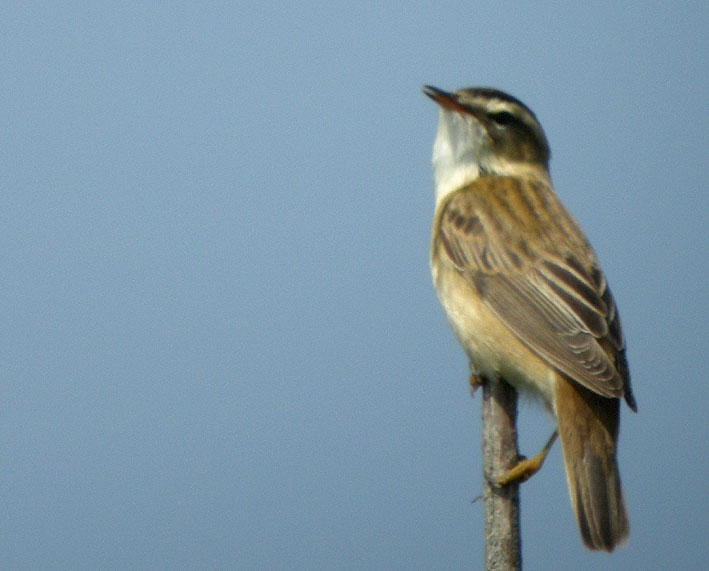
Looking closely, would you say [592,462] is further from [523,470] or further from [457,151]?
[457,151]

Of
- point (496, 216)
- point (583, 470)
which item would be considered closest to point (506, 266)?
point (496, 216)

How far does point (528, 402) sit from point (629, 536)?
2.44 ft

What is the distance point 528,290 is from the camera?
4590 millimetres

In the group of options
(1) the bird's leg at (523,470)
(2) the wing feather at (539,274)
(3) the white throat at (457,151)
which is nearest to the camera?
(1) the bird's leg at (523,470)

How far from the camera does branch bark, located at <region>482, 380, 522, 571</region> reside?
357 cm

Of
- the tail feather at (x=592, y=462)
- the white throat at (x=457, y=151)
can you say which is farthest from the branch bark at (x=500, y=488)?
the white throat at (x=457, y=151)

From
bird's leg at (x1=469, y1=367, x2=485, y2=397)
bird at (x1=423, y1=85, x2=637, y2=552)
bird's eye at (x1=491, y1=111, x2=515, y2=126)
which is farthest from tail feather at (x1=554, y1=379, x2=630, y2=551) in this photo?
bird's eye at (x1=491, y1=111, x2=515, y2=126)

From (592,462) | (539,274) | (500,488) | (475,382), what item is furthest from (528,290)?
(500,488)

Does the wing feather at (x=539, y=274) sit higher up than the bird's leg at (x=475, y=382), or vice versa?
the wing feather at (x=539, y=274)

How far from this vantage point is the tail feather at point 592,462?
3.81m

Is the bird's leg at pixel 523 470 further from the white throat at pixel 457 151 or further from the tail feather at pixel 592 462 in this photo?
the white throat at pixel 457 151

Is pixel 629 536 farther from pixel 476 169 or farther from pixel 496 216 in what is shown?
pixel 476 169

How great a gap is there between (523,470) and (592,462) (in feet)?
1.02

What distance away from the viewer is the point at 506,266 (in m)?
4.71
